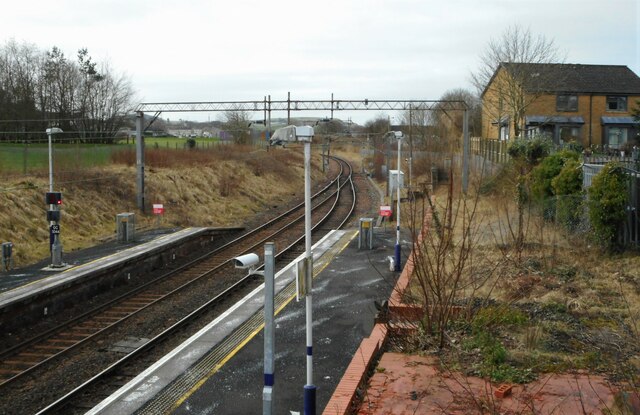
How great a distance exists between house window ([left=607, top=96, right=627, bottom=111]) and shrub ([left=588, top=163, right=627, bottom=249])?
3255 cm

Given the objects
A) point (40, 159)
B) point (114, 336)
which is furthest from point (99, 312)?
point (40, 159)

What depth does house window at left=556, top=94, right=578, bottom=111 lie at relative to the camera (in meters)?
44.2

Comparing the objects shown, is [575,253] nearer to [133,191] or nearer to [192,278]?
[192,278]

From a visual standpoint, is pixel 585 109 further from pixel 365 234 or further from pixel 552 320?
pixel 552 320

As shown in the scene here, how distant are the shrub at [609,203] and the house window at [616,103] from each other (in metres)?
32.6

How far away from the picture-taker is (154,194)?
31781mm

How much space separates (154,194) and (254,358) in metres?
22.2

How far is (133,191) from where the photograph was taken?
3081cm

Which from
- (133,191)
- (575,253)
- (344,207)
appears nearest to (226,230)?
(133,191)

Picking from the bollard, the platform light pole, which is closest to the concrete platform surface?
the bollard

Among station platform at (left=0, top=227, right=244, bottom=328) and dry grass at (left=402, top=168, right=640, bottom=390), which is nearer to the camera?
dry grass at (left=402, top=168, right=640, bottom=390)

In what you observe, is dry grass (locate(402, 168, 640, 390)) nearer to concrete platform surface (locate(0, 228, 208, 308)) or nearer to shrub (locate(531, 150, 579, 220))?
shrub (locate(531, 150, 579, 220))

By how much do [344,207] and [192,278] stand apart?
1890cm

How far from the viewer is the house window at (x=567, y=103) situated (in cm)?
4416
